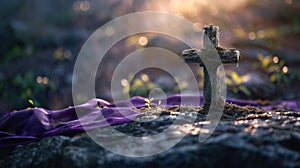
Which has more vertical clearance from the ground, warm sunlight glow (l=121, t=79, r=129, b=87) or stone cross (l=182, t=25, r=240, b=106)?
stone cross (l=182, t=25, r=240, b=106)

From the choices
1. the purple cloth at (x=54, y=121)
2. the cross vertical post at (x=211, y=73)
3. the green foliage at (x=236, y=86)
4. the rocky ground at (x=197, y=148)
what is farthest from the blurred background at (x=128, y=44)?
the rocky ground at (x=197, y=148)

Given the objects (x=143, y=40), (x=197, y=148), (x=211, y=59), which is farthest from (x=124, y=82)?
(x=197, y=148)

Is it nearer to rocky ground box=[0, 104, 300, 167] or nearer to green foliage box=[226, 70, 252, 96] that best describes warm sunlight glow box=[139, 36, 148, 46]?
green foliage box=[226, 70, 252, 96]

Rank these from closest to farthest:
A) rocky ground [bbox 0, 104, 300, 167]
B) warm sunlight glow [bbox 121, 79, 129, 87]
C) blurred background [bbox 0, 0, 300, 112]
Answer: rocky ground [bbox 0, 104, 300, 167]
blurred background [bbox 0, 0, 300, 112]
warm sunlight glow [bbox 121, 79, 129, 87]

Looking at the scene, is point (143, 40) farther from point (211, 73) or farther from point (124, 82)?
point (211, 73)

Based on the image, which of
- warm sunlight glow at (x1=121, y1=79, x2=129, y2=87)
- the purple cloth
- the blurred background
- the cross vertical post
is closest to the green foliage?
the blurred background

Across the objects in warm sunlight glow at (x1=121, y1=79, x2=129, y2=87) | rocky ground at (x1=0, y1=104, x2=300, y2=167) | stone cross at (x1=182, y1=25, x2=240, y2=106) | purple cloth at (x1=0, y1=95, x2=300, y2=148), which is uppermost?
stone cross at (x1=182, y1=25, x2=240, y2=106)
